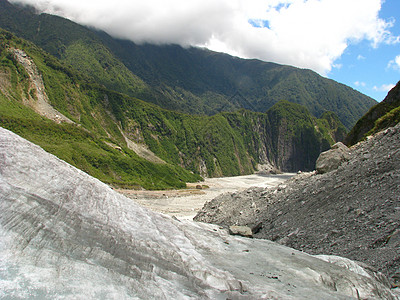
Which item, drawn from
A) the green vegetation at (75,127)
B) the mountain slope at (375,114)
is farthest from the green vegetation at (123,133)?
the mountain slope at (375,114)

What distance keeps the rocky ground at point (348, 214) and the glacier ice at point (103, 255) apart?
316 centimetres

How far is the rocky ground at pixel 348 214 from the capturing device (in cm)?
886

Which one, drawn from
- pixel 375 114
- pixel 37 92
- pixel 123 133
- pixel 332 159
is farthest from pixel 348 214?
pixel 123 133

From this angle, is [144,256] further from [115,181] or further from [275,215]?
[115,181]

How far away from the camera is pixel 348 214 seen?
1129cm

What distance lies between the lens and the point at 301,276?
5469mm

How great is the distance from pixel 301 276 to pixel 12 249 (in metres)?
5.08

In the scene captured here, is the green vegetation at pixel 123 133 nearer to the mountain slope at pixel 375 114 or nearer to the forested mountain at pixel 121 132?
the forested mountain at pixel 121 132

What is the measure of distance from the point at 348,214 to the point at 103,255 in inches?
406

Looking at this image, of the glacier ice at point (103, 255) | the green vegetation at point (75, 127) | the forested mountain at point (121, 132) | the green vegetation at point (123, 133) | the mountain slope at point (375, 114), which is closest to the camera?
the glacier ice at point (103, 255)

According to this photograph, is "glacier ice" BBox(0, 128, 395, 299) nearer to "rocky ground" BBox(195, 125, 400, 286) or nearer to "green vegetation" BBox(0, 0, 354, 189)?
"rocky ground" BBox(195, 125, 400, 286)

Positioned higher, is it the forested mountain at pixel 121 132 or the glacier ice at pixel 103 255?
the forested mountain at pixel 121 132

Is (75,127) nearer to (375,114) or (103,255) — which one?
(375,114)

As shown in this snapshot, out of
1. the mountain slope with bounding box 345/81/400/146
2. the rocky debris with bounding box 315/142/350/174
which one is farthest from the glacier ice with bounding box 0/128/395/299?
the mountain slope with bounding box 345/81/400/146
